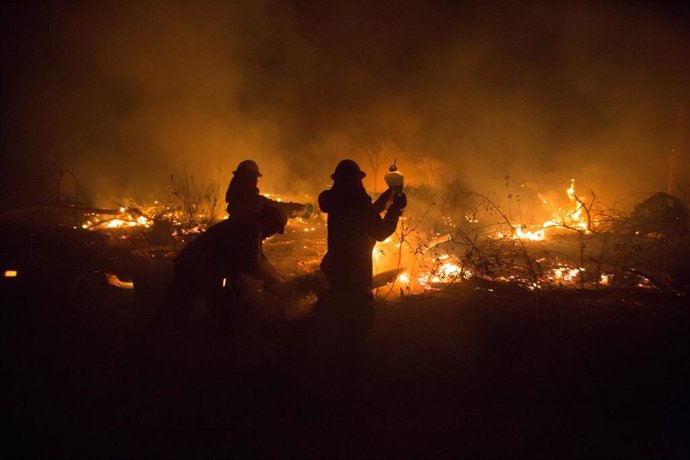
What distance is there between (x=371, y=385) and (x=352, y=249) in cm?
115

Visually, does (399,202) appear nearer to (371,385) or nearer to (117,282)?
(371,385)

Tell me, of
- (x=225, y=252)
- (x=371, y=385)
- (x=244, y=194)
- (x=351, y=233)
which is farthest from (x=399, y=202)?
(x=225, y=252)

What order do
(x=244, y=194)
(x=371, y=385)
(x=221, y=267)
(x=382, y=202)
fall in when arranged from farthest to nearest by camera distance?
(x=244, y=194), (x=221, y=267), (x=382, y=202), (x=371, y=385)

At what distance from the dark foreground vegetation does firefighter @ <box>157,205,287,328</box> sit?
32 centimetres

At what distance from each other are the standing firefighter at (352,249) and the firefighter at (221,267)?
0.86 meters

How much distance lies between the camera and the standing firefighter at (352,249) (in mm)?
3219

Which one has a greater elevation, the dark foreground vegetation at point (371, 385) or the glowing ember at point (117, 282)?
the glowing ember at point (117, 282)

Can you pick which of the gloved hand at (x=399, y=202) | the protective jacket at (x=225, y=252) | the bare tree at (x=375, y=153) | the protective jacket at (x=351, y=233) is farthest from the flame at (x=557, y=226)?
the bare tree at (x=375, y=153)

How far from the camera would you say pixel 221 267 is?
3.68m

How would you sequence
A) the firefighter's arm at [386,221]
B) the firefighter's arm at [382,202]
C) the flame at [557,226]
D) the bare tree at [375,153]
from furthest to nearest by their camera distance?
the bare tree at [375,153], the flame at [557,226], the firefighter's arm at [382,202], the firefighter's arm at [386,221]

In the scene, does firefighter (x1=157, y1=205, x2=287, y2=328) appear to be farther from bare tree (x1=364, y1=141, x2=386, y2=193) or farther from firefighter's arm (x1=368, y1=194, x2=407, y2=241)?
bare tree (x1=364, y1=141, x2=386, y2=193)

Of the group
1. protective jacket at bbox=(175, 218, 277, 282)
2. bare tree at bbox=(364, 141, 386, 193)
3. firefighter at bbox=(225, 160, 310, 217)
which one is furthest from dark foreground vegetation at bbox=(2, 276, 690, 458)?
bare tree at bbox=(364, 141, 386, 193)

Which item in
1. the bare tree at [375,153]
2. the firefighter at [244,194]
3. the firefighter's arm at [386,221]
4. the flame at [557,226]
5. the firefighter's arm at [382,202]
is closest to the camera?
the firefighter's arm at [386,221]

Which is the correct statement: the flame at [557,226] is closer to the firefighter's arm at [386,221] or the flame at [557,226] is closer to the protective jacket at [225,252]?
the firefighter's arm at [386,221]
